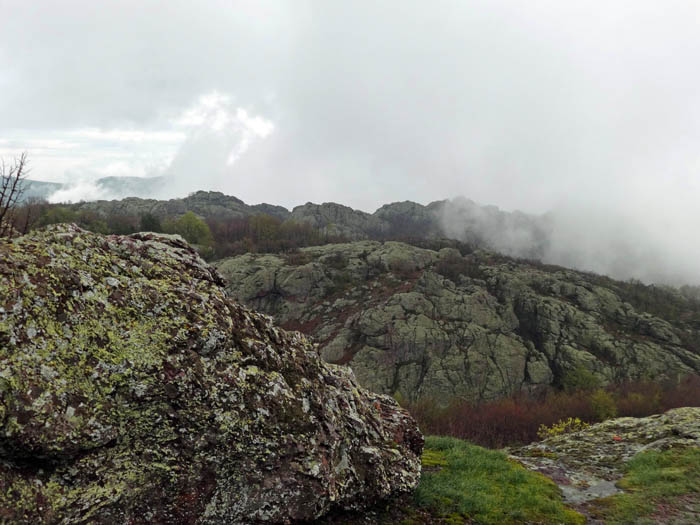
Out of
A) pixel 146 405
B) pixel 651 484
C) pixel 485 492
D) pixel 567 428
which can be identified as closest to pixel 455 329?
pixel 567 428

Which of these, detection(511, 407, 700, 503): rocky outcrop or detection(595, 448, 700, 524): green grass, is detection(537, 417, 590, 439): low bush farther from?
detection(595, 448, 700, 524): green grass

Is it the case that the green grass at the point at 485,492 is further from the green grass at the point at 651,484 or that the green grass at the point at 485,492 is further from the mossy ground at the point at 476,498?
the green grass at the point at 651,484

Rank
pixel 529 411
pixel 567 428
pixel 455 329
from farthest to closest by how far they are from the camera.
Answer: pixel 455 329 → pixel 529 411 → pixel 567 428

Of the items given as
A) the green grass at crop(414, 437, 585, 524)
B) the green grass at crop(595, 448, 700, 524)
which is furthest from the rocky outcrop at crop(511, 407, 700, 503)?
the green grass at crop(414, 437, 585, 524)

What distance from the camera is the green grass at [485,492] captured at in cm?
1105

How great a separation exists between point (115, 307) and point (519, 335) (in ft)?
577

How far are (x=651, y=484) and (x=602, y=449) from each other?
651 cm

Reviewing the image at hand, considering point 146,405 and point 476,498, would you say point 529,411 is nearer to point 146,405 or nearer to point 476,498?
point 476,498

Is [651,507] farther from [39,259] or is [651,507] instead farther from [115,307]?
[39,259]

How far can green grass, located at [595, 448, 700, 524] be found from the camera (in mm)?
12109

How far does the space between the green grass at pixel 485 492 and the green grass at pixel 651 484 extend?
1.60 m

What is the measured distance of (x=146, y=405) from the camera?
24.2 ft

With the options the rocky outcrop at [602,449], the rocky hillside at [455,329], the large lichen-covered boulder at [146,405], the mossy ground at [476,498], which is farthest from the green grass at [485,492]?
the rocky hillside at [455,329]

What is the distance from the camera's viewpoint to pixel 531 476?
570 inches
